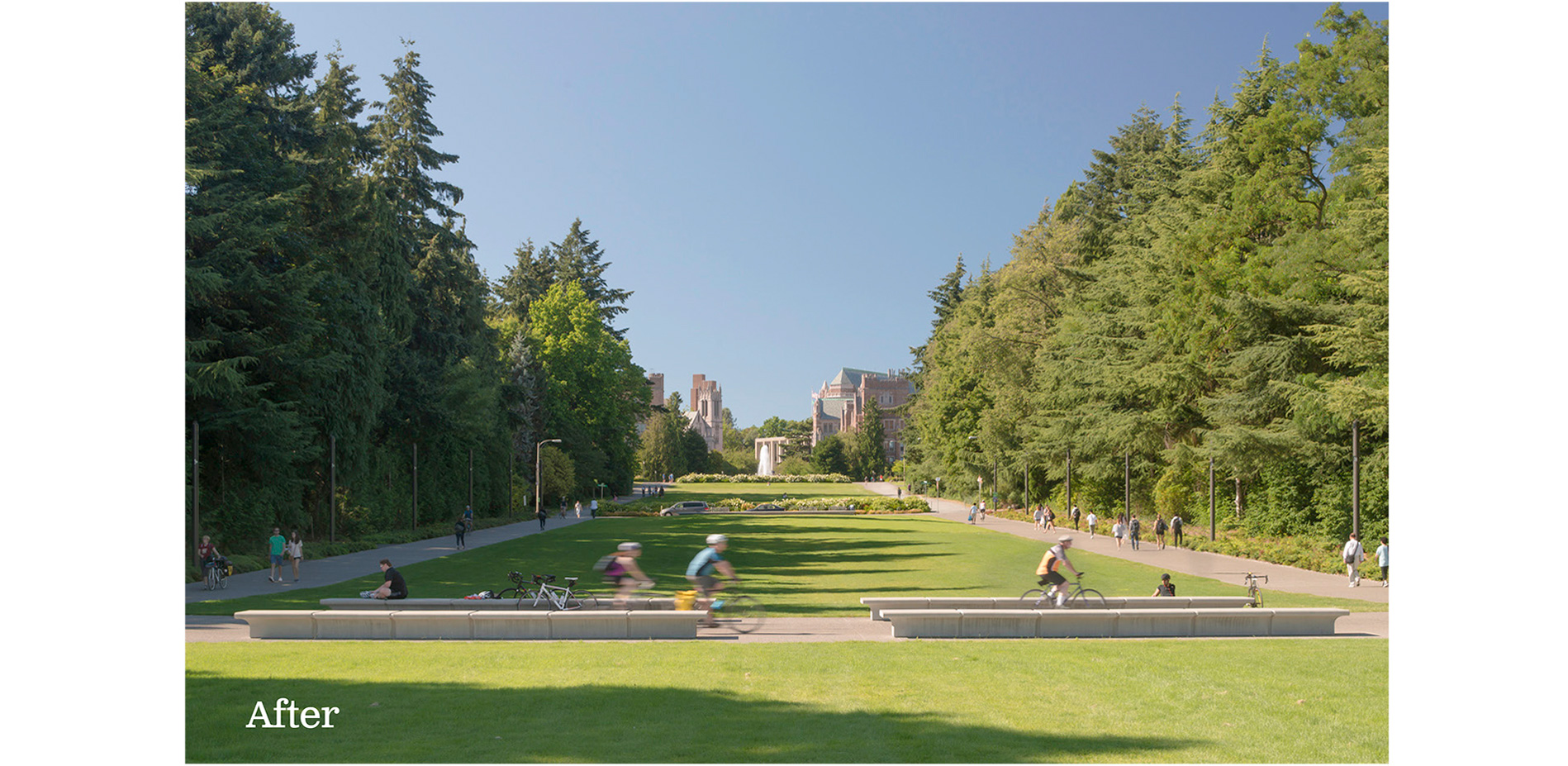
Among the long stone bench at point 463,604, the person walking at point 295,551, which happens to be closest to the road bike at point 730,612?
the long stone bench at point 463,604

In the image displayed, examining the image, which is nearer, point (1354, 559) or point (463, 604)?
point (463, 604)

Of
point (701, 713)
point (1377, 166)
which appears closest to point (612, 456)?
point (1377, 166)

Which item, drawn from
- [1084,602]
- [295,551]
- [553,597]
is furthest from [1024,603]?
→ [295,551]

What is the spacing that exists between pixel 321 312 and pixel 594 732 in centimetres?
2749

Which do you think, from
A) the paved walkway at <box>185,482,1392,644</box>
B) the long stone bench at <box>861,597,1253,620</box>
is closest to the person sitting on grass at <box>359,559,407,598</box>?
the paved walkway at <box>185,482,1392,644</box>

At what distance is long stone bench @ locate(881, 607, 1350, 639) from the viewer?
608 inches

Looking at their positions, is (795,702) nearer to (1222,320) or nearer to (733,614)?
(733,614)

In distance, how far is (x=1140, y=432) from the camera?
47.5 metres

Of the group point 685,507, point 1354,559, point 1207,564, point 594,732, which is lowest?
point 685,507

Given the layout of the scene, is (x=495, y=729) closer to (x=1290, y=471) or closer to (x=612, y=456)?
(x=1290, y=471)

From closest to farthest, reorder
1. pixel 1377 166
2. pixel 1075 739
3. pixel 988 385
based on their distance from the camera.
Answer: pixel 1075 739, pixel 1377 166, pixel 988 385

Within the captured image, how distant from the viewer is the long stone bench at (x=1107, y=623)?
1545 cm

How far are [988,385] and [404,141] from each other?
40.7 meters

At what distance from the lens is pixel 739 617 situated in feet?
55.8
